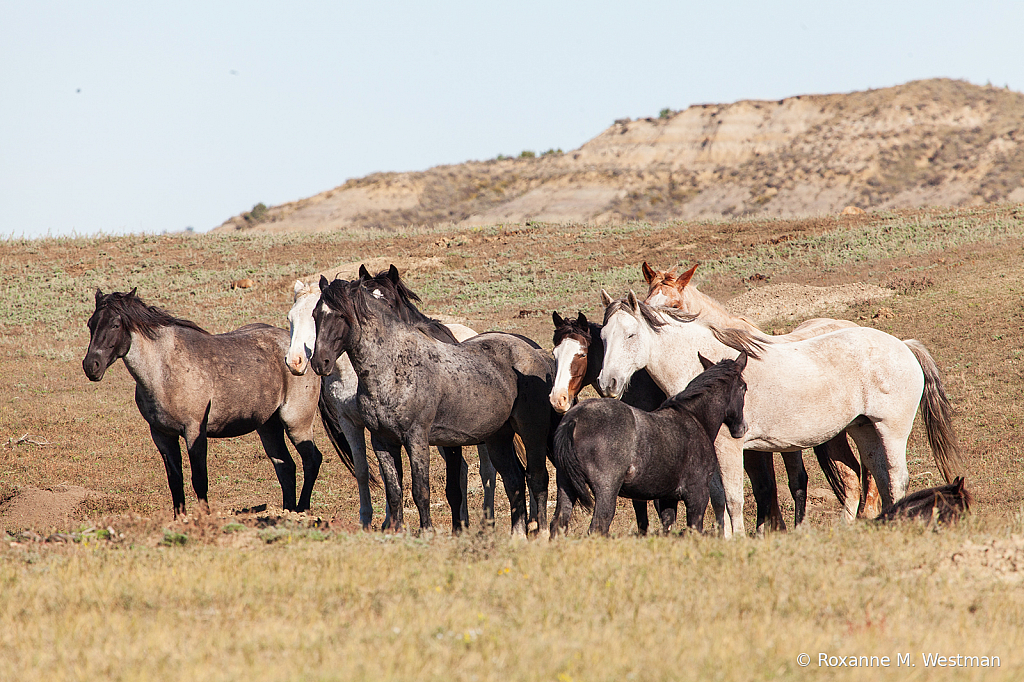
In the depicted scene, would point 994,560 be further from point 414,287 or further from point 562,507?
point 414,287

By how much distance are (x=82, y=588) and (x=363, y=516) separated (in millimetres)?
4463

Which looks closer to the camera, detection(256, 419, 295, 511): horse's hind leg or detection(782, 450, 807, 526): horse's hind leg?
detection(782, 450, 807, 526): horse's hind leg

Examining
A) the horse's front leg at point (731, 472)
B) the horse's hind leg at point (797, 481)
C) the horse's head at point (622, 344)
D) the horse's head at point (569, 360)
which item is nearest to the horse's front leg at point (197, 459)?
the horse's head at point (569, 360)

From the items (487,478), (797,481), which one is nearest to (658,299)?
(797,481)

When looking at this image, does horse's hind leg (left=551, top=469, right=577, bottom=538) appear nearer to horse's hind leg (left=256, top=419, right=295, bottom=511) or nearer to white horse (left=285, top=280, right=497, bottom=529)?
white horse (left=285, top=280, right=497, bottom=529)

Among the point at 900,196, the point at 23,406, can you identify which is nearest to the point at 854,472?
the point at 23,406

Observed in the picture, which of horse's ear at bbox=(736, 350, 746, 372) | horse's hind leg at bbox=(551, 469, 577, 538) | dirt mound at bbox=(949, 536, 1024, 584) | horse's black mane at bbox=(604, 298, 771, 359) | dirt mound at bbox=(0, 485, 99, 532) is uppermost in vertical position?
horse's black mane at bbox=(604, 298, 771, 359)

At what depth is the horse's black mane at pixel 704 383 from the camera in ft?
25.7

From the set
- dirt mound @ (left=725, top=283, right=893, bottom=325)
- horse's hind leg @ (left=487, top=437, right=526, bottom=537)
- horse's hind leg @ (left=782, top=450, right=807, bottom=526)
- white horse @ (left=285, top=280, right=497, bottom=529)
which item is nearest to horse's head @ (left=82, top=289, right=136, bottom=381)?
white horse @ (left=285, top=280, right=497, bottom=529)

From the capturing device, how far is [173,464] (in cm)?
998

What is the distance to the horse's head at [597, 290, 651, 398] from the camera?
807 centimetres

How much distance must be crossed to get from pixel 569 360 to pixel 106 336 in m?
5.38

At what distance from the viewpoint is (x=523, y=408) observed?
29.8 ft

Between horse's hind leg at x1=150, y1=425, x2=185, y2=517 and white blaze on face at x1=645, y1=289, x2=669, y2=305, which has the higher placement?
white blaze on face at x1=645, y1=289, x2=669, y2=305
